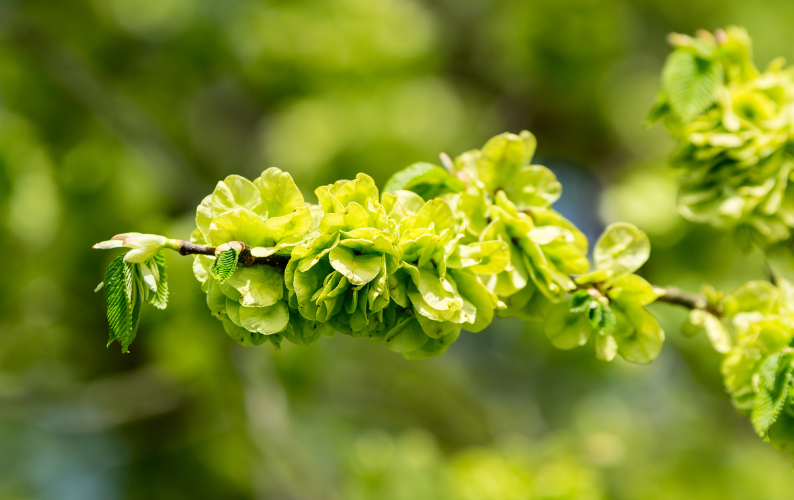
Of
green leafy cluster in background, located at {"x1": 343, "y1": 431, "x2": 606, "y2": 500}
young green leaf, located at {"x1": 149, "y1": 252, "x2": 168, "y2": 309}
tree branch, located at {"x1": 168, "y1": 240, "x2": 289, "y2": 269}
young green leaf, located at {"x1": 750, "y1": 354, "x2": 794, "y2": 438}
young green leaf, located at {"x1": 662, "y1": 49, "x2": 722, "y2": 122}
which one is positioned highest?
young green leaf, located at {"x1": 662, "y1": 49, "x2": 722, "y2": 122}

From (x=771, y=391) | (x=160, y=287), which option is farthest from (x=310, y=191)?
(x=771, y=391)

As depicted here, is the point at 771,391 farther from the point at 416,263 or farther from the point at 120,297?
the point at 120,297

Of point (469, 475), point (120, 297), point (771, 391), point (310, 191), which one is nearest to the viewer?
point (120, 297)

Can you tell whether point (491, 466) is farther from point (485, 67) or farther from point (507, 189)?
point (485, 67)

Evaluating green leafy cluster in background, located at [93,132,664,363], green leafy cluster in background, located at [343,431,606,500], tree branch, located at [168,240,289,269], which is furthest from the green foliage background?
tree branch, located at [168,240,289,269]

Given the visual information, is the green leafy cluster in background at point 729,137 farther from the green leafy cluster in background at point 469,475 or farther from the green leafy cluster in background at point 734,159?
the green leafy cluster in background at point 469,475

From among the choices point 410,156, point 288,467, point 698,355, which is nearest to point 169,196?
point 410,156

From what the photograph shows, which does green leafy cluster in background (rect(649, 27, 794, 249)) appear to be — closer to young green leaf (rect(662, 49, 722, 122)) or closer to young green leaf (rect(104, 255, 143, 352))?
young green leaf (rect(662, 49, 722, 122))
